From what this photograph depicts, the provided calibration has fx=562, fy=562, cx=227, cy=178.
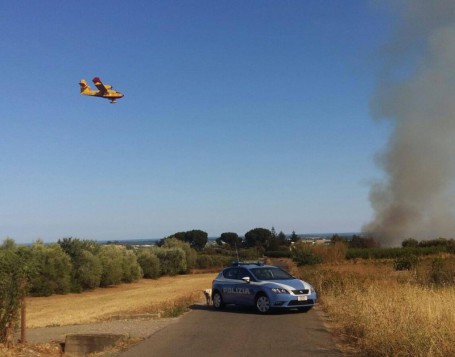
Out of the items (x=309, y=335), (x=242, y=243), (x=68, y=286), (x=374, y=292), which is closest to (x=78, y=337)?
(x=309, y=335)

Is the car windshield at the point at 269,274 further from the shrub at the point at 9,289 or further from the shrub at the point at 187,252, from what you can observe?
the shrub at the point at 187,252

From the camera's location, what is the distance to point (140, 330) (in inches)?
550

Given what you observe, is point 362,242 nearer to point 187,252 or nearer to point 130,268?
point 187,252

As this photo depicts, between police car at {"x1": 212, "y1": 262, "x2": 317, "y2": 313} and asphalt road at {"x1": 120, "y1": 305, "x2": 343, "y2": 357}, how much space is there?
425mm

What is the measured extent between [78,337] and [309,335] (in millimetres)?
5128

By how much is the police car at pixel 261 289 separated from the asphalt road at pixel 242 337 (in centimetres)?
43

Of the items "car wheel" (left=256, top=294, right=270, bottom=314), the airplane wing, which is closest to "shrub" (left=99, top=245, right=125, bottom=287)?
the airplane wing

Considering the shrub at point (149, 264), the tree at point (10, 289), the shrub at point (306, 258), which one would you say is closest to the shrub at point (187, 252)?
the shrub at point (149, 264)

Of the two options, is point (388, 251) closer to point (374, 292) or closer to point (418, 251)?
point (418, 251)

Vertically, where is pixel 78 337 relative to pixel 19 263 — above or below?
below

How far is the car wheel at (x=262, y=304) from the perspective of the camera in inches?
695

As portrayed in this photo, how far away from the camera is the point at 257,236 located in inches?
4929

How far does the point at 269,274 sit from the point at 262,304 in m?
1.47

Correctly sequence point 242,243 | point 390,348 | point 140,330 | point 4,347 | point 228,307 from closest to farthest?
point 390,348, point 4,347, point 140,330, point 228,307, point 242,243
